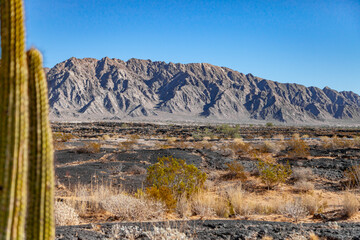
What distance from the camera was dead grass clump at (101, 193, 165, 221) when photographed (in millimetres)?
7001

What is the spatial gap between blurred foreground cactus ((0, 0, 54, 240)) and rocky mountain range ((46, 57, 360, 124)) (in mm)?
116201

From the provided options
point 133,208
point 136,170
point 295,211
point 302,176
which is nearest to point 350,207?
point 295,211

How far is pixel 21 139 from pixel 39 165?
323 mm

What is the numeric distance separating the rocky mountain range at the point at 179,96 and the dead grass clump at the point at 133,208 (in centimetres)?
11151

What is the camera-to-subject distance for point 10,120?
83.6 inches

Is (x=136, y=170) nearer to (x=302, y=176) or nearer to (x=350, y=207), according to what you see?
(x=302, y=176)

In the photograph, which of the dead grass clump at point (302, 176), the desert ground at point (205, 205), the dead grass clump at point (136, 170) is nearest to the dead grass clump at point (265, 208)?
the desert ground at point (205, 205)

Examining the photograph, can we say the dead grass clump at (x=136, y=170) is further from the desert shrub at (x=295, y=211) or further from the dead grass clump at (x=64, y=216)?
the desert shrub at (x=295, y=211)

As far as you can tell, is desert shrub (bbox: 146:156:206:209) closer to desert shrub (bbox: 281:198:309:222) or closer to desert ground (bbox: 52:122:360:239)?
desert ground (bbox: 52:122:360:239)

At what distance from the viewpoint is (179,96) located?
146250 millimetres

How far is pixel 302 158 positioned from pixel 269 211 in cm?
1316

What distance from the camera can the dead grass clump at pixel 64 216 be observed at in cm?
639

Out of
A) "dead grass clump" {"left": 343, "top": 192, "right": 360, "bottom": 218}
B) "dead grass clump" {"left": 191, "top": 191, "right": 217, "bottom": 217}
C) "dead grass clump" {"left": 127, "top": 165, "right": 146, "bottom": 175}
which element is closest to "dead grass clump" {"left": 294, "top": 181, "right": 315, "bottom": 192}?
"dead grass clump" {"left": 343, "top": 192, "right": 360, "bottom": 218}

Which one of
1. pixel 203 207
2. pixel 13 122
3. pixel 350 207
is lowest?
pixel 203 207
